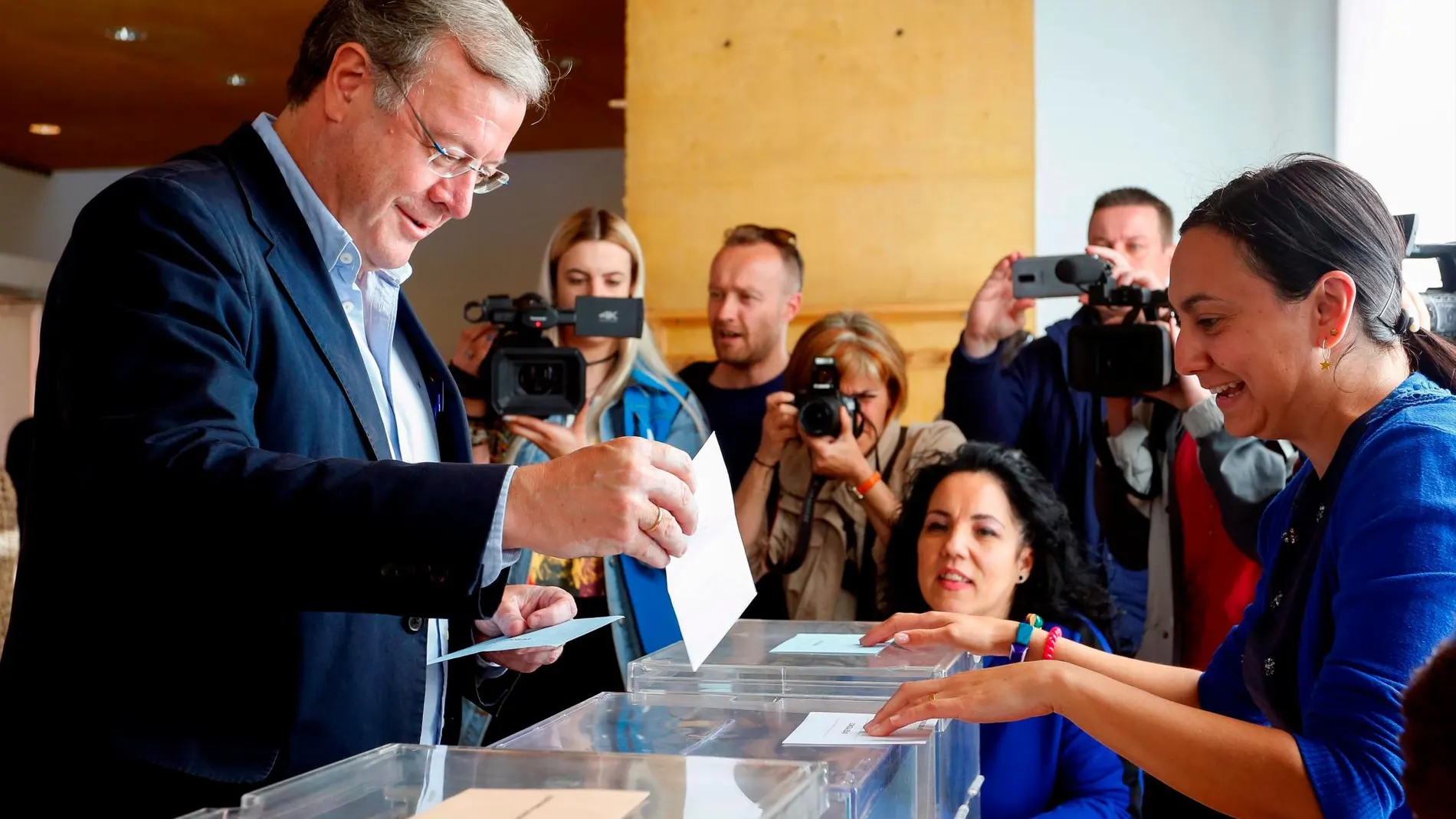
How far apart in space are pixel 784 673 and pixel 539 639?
0.24 meters

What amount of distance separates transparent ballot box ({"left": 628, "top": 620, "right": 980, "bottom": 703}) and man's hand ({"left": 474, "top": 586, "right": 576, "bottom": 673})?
11 centimetres

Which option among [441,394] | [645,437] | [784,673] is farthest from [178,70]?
[784,673]

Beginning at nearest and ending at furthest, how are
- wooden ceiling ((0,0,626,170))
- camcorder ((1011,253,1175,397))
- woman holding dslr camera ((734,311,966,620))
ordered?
camcorder ((1011,253,1175,397)) < woman holding dslr camera ((734,311,966,620)) < wooden ceiling ((0,0,626,170))

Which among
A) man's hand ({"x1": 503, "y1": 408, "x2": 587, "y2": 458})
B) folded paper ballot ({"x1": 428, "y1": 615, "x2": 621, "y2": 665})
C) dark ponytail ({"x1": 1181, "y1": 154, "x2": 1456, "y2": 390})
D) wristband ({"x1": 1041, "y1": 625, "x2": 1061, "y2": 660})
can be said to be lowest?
wristband ({"x1": 1041, "y1": 625, "x2": 1061, "y2": 660})

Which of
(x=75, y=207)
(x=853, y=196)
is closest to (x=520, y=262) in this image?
(x=75, y=207)

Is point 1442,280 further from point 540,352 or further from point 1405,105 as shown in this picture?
point 1405,105

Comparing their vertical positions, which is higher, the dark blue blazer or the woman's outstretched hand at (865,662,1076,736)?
the dark blue blazer

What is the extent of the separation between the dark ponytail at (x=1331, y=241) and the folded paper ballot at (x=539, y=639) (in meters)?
0.76

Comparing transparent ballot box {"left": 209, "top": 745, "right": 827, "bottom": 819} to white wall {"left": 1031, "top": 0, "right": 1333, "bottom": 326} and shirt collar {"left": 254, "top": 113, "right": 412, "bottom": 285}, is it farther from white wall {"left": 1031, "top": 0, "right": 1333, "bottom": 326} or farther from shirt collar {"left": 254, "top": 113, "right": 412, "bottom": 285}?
white wall {"left": 1031, "top": 0, "right": 1333, "bottom": 326}

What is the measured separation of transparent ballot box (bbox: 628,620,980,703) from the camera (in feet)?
4.26

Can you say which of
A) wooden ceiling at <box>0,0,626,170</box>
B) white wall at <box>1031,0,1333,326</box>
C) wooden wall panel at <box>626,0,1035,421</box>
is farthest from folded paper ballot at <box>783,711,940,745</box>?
wooden ceiling at <box>0,0,626,170</box>

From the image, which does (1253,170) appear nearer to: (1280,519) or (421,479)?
(1280,519)

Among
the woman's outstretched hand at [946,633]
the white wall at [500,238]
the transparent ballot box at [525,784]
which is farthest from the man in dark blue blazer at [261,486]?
the white wall at [500,238]

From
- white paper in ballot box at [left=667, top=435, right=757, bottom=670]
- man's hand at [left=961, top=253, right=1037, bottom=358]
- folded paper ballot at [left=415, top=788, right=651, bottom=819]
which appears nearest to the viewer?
folded paper ballot at [left=415, top=788, right=651, bottom=819]
